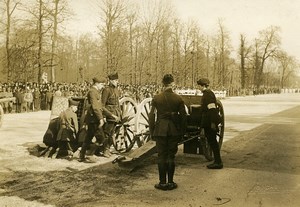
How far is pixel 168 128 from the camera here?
5738 millimetres

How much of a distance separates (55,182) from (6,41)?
1031 inches

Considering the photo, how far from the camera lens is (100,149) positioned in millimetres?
8422

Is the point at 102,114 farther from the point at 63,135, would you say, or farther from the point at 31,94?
the point at 31,94

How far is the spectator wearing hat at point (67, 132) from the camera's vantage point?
26.4ft

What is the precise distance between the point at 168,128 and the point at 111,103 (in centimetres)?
281

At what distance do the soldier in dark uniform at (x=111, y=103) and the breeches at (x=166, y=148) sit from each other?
2516 millimetres

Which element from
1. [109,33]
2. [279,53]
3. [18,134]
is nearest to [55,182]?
[18,134]

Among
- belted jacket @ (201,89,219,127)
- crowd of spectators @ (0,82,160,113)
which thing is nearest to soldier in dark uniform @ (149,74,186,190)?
belted jacket @ (201,89,219,127)

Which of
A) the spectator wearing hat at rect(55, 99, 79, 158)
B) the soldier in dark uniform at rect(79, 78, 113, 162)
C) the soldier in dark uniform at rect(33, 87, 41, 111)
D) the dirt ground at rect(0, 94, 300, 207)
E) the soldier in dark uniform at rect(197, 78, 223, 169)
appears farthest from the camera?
the soldier in dark uniform at rect(33, 87, 41, 111)

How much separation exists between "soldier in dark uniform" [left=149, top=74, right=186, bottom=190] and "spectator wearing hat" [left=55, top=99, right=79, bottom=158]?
9.23 feet

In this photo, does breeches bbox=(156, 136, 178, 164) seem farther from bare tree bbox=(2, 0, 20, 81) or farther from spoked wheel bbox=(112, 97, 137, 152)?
bare tree bbox=(2, 0, 20, 81)

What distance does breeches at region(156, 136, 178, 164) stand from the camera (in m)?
5.77

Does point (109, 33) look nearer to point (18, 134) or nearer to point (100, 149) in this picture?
point (18, 134)

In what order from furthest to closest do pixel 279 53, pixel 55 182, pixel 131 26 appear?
pixel 279 53
pixel 131 26
pixel 55 182
